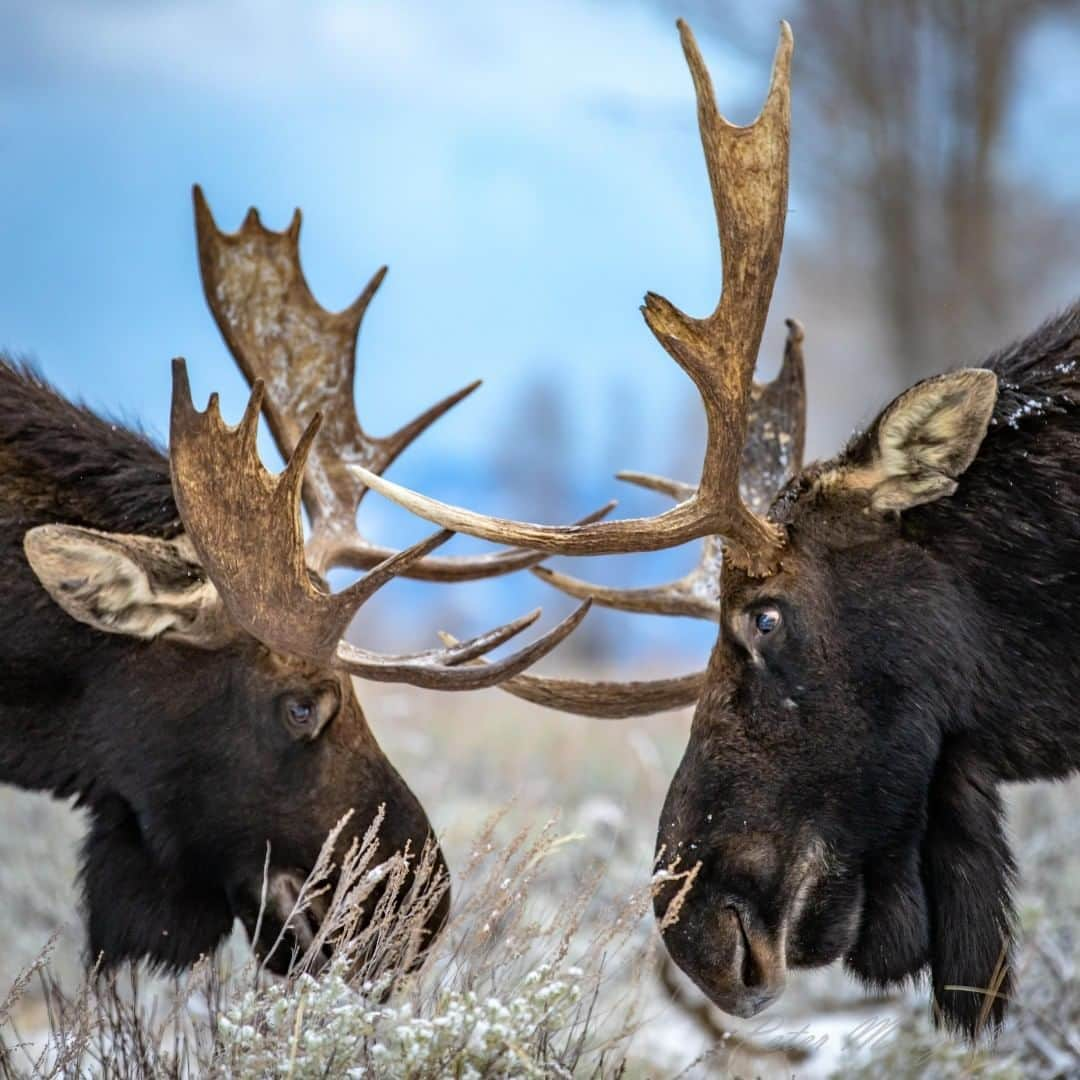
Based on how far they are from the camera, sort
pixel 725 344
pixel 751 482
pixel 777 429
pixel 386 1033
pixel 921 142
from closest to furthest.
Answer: pixel 386 1033, pixel 725 344, pixel 751 482, pixel 777 429, pixel 921 142

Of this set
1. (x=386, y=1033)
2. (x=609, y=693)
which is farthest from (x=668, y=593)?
(x=386, y=1033)

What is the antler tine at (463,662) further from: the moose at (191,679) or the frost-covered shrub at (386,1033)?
the frost-covered shrub at (386,1033)

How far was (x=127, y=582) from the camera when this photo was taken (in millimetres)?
3602

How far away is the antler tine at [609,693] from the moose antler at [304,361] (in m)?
0.49

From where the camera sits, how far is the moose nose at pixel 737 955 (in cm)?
340

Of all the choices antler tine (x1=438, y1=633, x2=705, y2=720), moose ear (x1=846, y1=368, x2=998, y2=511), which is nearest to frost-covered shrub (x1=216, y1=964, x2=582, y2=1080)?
antler tine (x1=438, y1=633, x2=705, y2=720)

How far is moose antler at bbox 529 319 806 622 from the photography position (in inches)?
168

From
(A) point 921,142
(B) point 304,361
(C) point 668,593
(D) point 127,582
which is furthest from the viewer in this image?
(A) point 921,142

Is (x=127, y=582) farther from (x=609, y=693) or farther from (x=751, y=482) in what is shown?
(x=751, y=482)

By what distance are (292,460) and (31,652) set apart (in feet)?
2.62

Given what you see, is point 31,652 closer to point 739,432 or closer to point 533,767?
point 739,432

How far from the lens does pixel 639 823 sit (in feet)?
22.6

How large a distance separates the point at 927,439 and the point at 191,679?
1800 millimetres

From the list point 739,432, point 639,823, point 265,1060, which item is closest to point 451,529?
point 739,432
